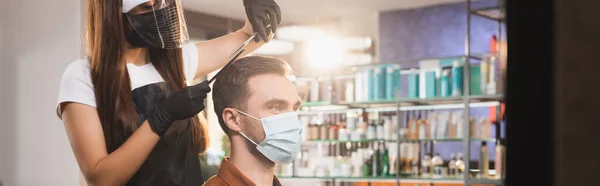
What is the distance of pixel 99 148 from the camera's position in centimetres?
367

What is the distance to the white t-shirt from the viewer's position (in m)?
3.54

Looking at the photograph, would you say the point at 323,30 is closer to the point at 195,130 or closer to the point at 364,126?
the point at 364,126

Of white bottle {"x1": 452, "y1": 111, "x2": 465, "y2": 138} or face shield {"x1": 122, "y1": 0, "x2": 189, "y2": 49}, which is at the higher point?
face shield {"x1": 122, "y1": 0, "x2": 189, "y2": 49}

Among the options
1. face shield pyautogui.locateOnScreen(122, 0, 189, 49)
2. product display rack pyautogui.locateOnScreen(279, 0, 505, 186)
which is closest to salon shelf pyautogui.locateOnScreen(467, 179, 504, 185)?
product display rack pyautogui.locateOnScreen(279, 0, 505, 186)

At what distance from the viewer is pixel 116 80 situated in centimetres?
363

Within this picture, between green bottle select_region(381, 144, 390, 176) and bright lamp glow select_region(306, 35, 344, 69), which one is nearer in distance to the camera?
green bottle select_region(381, 144, 390, 176)

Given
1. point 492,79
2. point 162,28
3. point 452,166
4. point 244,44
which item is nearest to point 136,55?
point 162,28

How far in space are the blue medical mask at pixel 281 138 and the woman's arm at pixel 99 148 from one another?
64 centimetres

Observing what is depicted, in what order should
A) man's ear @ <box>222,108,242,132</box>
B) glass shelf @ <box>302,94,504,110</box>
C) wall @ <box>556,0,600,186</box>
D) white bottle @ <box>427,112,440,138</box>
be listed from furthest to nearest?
1. man's ear @ <box>222,108,242,132</box>
2. white bottle @ <box>427,112,440,138</box>
3. glass shelf @ <box>302,94,504,110</box>
4. wall @ <box>556,0,600,186</box>

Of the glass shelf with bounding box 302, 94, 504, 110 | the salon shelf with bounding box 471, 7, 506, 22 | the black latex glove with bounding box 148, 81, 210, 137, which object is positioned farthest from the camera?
the black latex glove with bounding box 148, 81, 210, 137

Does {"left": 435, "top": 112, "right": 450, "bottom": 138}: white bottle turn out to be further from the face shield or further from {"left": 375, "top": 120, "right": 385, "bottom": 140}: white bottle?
the face shield

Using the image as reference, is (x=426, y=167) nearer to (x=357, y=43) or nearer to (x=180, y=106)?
(x=357, y=43)

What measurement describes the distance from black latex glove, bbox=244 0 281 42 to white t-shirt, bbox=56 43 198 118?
14.9 inches

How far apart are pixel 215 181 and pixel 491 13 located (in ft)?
4.51
